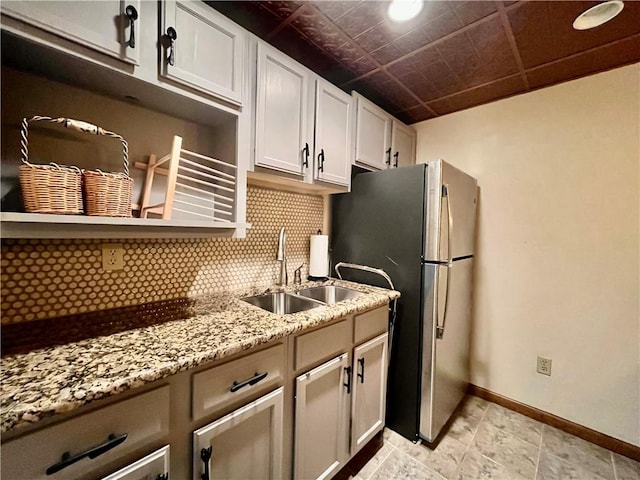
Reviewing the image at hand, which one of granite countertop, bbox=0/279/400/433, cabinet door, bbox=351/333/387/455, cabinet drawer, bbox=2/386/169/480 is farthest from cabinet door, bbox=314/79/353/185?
cabinet drawer, bbox=2/386/169/480

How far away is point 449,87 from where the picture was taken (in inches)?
76.8

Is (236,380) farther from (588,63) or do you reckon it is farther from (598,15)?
(588,63)

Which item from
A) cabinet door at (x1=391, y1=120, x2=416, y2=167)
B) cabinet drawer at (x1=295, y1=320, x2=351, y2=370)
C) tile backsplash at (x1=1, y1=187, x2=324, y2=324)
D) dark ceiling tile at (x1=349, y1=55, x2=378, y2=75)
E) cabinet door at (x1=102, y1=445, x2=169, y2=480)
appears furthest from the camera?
cabinet door at (x1=391, y1=120, x2=416, y2=167)

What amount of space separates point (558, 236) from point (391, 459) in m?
1.88

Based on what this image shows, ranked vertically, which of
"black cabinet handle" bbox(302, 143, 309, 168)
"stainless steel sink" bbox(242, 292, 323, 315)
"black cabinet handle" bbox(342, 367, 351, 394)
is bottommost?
"black cabinet handle" bbox(342, 367, 351, 394)

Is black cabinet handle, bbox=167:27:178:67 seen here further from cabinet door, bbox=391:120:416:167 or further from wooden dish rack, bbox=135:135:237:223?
cabinet door, bbox=391:120:416:167

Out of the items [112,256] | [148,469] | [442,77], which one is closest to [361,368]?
[148,469]

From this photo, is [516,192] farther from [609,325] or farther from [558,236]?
[609,325]

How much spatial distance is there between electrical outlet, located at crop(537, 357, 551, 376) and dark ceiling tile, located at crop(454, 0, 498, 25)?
2.24 metres

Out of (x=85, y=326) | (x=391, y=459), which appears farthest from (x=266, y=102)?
(x=391, y=459)

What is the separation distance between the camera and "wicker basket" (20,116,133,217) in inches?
28.5

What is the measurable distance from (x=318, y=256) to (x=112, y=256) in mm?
1181

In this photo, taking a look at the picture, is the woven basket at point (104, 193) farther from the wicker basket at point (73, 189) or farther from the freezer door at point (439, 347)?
the freezer door at point (439, 347)

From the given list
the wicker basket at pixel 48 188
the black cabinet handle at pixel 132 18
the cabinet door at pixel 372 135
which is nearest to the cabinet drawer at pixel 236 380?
the wicker basket at pixel 48 188
